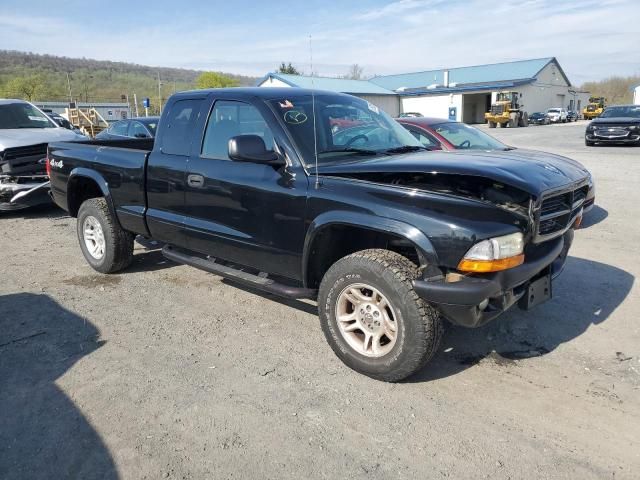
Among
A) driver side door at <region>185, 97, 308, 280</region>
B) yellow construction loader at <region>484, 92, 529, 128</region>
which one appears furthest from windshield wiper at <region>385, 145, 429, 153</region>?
yellow construction loader at <region>484, 92, 529, 128</region>

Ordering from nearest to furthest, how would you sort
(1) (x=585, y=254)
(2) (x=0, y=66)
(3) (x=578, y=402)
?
(3) (x=578, y=402) → (1) (x=585, y=254) → (2) (x=0, y=66)

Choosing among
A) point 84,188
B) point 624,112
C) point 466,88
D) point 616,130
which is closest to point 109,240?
point 84,188

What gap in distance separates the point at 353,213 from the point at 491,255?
2.94 feet

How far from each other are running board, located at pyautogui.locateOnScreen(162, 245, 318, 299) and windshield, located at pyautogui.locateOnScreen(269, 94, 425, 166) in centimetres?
95

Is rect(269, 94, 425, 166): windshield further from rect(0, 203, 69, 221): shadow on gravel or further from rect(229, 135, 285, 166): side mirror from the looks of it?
rect(0, 203, 69, 221): shadow on gravel

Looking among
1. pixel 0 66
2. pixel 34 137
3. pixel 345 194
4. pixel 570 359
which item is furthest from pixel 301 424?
pixel 0 66

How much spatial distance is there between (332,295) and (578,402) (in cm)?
166

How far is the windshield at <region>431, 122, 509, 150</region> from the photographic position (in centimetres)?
772

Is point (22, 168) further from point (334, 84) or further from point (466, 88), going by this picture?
point (466, 88)

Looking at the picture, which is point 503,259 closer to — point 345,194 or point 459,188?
point 459,188

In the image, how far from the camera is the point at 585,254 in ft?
19.9

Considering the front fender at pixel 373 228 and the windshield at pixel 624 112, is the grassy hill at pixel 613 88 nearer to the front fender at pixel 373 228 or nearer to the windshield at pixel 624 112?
the windshield at pixel 624 112

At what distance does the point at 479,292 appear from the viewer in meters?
2.90

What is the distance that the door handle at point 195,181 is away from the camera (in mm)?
4278
